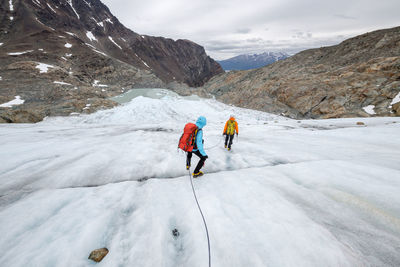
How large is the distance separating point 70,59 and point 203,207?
67.0 meters

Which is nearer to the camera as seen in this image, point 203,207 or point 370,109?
point 203,207

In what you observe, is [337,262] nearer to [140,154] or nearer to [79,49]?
[140,154]

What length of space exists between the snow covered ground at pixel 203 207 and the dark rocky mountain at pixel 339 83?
1935 centimetres

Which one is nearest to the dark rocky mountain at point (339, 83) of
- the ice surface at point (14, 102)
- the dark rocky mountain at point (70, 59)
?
the dark rocky mountain at point (70, 59)

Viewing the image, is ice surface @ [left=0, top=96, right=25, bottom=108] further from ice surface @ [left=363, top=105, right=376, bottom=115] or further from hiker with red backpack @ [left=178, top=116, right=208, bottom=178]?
ice surface @ [left=363, top=105, right=376, bottom=115]

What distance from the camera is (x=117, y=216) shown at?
11.8 feet

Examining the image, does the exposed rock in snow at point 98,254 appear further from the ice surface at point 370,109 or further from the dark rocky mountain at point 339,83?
the ice surface at point 370,109

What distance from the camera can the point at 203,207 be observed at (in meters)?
3.80

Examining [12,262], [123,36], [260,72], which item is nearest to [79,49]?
[260,72]

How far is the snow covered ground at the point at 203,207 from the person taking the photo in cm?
266

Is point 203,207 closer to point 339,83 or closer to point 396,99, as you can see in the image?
point 396,99

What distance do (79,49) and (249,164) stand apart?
74685 millimetres

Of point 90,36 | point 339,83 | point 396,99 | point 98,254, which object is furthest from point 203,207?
point 90,36

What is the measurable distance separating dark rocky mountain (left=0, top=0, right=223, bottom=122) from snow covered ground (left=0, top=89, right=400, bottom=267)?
1506 cm
